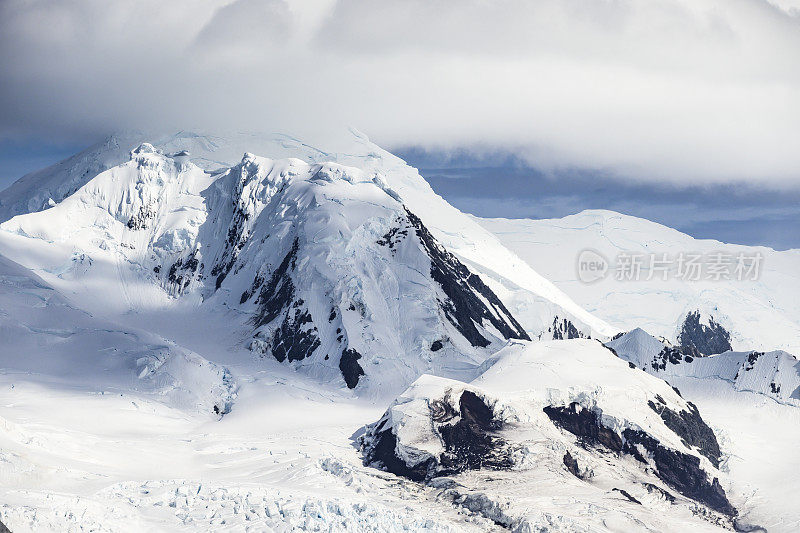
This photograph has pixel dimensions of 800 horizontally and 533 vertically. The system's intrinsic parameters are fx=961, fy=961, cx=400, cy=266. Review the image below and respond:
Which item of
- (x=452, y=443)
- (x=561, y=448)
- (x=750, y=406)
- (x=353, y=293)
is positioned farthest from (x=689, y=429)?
(x=353, y=293)

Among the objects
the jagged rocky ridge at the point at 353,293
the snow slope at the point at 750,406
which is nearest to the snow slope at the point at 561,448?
the snow slope at the point at 750,406

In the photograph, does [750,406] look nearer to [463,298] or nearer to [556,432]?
[463,298]

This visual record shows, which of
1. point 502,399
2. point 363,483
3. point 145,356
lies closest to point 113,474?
point 363,483

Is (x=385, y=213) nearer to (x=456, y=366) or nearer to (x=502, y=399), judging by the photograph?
(x=456, y=366)

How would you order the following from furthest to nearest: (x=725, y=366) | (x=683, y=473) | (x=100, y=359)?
(x=725, y=366), (x=100, y=359), (x=683, y=473)

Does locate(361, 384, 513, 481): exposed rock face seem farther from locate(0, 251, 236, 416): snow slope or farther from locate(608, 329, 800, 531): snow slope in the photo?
locate(0, 251, 236, 416): snow slope

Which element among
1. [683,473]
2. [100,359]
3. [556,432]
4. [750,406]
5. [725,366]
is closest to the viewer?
[556,432]

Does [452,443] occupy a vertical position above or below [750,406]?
below

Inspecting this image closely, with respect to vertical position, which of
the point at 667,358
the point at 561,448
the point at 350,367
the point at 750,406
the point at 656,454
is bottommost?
the point at 350,367

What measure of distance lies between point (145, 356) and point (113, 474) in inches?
2241

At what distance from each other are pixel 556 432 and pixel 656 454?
42.0 ft

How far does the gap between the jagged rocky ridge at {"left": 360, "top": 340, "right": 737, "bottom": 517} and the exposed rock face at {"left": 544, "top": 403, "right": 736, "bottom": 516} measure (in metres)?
0.13

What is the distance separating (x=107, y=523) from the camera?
78.5 metres

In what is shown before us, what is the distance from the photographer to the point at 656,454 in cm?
11756
